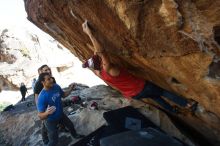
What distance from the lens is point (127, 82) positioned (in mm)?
5238

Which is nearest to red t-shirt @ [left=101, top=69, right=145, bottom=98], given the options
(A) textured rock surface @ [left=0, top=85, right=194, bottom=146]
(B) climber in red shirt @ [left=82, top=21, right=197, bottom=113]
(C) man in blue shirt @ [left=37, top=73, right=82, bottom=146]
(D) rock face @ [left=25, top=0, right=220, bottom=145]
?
(B) climber in red shirt @ [left=82, top=21, right=197, bottom=113]

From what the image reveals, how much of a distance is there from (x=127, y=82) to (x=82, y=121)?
290 cm

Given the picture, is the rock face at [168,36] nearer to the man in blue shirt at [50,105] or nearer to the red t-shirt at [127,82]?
the red t-shirt at [127,82]

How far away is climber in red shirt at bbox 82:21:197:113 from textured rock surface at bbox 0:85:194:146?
948 mm

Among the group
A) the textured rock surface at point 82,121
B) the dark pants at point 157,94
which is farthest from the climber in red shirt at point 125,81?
the textured rock surface at point 82,121

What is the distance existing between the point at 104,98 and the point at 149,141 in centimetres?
446

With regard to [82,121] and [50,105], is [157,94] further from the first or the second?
[82,121]

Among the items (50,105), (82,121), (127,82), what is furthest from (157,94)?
(82,121)

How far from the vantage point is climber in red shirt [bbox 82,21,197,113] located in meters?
4.75

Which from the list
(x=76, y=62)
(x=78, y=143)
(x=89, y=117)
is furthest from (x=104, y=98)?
(x=76, y=62)

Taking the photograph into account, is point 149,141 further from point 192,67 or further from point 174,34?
point 174,34

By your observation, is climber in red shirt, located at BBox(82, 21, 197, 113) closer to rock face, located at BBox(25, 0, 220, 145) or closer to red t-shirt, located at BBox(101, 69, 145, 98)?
red t-shirt, located at BBox(101, 69, 145, 98)

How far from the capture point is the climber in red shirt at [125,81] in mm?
4746

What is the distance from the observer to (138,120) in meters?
6.41
